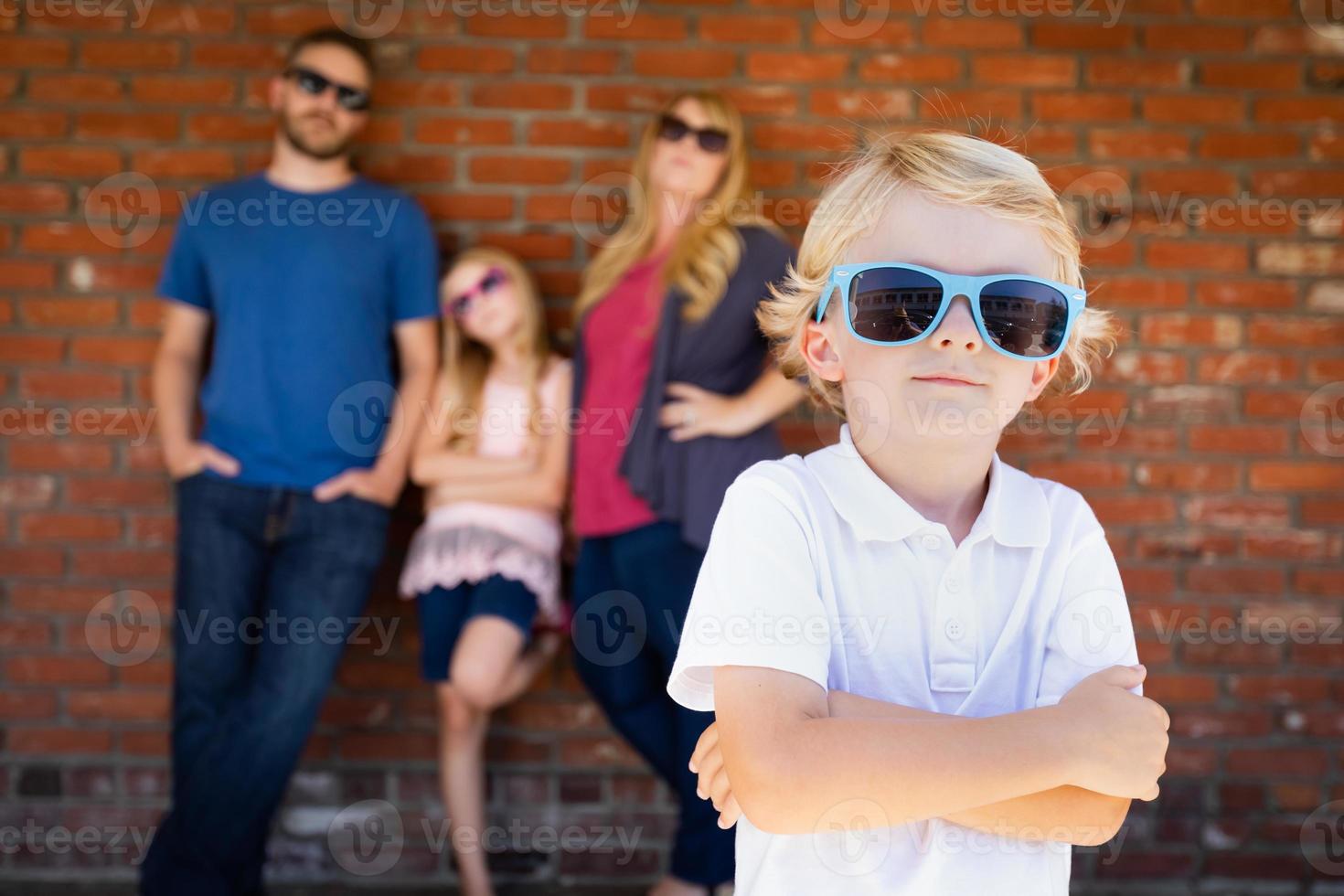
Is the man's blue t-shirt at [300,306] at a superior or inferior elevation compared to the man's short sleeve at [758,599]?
superior

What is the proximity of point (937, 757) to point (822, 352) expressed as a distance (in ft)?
1.88

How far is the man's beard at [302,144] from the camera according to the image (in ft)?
10.7

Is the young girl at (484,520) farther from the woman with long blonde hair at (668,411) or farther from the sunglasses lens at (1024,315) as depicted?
the sunglasses lens at (1024,315)

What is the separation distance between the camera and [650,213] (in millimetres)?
3326

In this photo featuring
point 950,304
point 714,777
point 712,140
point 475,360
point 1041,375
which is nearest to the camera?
point 950,304

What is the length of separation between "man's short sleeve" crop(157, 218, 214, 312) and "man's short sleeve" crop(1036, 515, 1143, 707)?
2.75 metres

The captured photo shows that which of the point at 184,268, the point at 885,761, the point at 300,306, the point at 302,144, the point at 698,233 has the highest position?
the point at 302,144

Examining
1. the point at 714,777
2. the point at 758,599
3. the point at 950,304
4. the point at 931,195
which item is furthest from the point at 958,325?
the point at 714,777

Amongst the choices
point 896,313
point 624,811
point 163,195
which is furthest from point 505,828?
point 896,313

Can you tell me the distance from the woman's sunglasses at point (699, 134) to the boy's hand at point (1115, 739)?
2.20m

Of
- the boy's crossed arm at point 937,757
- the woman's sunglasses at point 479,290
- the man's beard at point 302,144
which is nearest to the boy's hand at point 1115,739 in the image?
the boy's crossed arm at point 937,757

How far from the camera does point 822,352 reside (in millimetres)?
1551

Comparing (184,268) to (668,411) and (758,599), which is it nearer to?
(668,411)

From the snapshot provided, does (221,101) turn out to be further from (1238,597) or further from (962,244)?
(1238,597)
